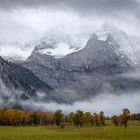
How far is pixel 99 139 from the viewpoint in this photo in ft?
311

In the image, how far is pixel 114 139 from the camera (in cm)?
9325

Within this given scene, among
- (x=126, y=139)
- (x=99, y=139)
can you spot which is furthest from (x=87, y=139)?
(x=126, y=139)

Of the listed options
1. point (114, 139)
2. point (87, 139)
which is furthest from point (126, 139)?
point (87, 139)

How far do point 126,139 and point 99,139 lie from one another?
7534 mm

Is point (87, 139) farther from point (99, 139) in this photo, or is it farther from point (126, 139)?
point (126, 139)

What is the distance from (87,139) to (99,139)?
3.23m

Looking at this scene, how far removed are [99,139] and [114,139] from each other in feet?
13.8

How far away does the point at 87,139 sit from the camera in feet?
312

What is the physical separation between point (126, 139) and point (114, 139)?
335 centimetres

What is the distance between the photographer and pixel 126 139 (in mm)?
91625

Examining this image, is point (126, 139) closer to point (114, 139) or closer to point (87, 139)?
point (114, 139)
